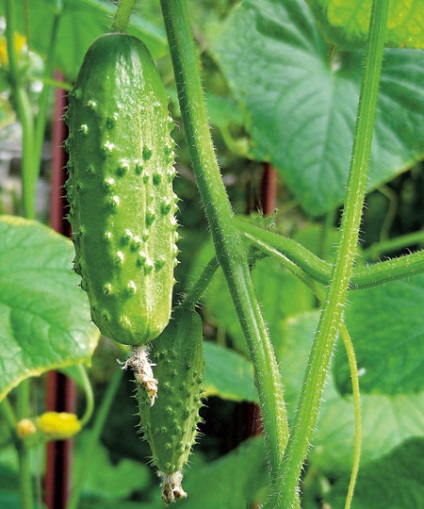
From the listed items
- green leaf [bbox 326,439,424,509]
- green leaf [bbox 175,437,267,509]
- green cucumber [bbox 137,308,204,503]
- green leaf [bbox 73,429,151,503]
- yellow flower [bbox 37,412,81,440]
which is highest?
green cucumber [bbox 137,308,204,503]

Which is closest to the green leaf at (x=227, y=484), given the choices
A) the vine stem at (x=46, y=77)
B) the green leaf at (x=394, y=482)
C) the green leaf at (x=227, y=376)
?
the green leaf at (x=227, y=376)

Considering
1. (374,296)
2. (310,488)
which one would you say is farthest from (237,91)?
(310,488)

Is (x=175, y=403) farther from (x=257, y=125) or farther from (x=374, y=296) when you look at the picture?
(x=257, y=125)

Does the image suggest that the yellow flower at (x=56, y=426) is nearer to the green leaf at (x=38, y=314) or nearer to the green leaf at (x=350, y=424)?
the green leaf at (x=38, y=314)

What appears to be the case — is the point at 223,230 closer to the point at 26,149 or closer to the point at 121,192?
the point at 121,192

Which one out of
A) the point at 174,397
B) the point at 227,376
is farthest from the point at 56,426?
the point at 174,397

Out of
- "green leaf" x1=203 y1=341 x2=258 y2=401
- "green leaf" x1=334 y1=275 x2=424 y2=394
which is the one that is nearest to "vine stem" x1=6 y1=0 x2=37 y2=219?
"green leaf" x1=203 y1=341 x2=258 y2=401

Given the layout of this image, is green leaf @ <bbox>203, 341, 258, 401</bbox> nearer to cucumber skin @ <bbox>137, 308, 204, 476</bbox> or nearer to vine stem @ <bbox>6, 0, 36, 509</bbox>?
vine stem @ <bbox>6, 0, 36, 509</bbox>
